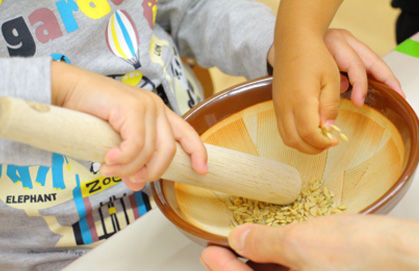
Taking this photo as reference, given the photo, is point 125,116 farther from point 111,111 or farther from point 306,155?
point 306,155

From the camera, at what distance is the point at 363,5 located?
2.38 metres

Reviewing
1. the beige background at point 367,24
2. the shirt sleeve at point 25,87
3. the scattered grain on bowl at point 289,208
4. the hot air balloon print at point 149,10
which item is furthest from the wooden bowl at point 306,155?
the beige background at point 367,24

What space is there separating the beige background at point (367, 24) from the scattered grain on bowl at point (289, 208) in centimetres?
137

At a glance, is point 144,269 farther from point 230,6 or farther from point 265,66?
point 230,6

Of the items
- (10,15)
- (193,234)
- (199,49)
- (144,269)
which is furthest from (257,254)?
(199,49)

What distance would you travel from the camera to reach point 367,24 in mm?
2291

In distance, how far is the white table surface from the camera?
755 millimetres

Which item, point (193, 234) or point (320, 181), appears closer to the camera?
point (193, 234)

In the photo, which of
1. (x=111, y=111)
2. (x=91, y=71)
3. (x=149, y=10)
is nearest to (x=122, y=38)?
(x=149, y=10)

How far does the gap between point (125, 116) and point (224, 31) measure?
0.62 meters

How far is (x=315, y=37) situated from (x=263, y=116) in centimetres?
17

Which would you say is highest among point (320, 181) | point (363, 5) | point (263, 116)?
point (263, 116)

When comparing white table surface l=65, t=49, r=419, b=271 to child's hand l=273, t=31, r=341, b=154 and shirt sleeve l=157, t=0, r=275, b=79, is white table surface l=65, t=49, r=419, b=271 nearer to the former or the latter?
child's hand l=273, t=31, r=341, b=154

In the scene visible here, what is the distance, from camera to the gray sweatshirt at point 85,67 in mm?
903
